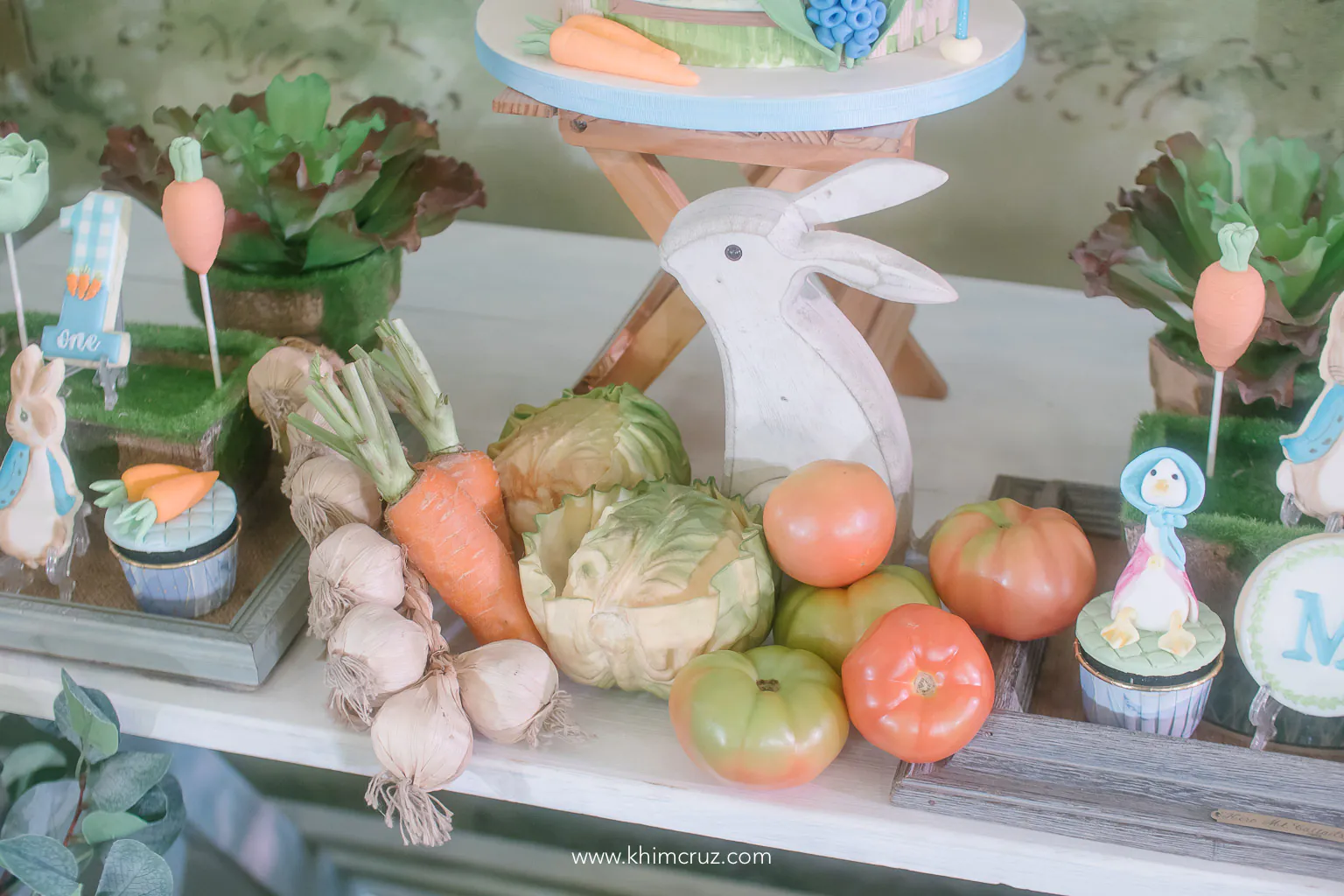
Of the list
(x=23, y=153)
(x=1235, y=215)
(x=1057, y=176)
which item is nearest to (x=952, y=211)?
(x=1057, y=176)

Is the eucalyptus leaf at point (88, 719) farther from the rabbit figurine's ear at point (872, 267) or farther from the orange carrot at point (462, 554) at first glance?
the rabbit figurine's ear at point (872, 267)

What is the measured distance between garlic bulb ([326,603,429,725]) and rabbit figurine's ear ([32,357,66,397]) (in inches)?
10.9

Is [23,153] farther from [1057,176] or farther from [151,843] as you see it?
[1057,176]

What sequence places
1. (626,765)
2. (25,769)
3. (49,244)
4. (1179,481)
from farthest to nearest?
(49,244), (25,769), (626,765), (1179,481)

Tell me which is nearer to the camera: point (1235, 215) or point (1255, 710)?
point (1255, 710)

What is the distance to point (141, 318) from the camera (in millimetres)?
1451

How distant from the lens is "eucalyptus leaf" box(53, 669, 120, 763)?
878 mm

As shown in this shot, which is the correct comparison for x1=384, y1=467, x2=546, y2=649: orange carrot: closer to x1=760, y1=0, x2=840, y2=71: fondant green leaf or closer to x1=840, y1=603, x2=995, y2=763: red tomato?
x1=840, y1=603, x2=995, y2=763: red tomato

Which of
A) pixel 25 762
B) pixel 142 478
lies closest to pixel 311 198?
pixel 142 478

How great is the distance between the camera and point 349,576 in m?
0.87

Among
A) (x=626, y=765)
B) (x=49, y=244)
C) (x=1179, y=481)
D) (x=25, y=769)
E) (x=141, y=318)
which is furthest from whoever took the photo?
(x=49, y=244)

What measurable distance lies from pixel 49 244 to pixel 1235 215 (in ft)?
4.58

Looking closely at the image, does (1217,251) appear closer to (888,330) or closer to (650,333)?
(888,330)

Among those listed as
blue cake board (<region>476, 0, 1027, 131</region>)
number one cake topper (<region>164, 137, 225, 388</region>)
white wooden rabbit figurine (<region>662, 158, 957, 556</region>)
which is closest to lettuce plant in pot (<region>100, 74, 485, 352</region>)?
number one cake topper (<region>164, 137, 225, 388</region>)
